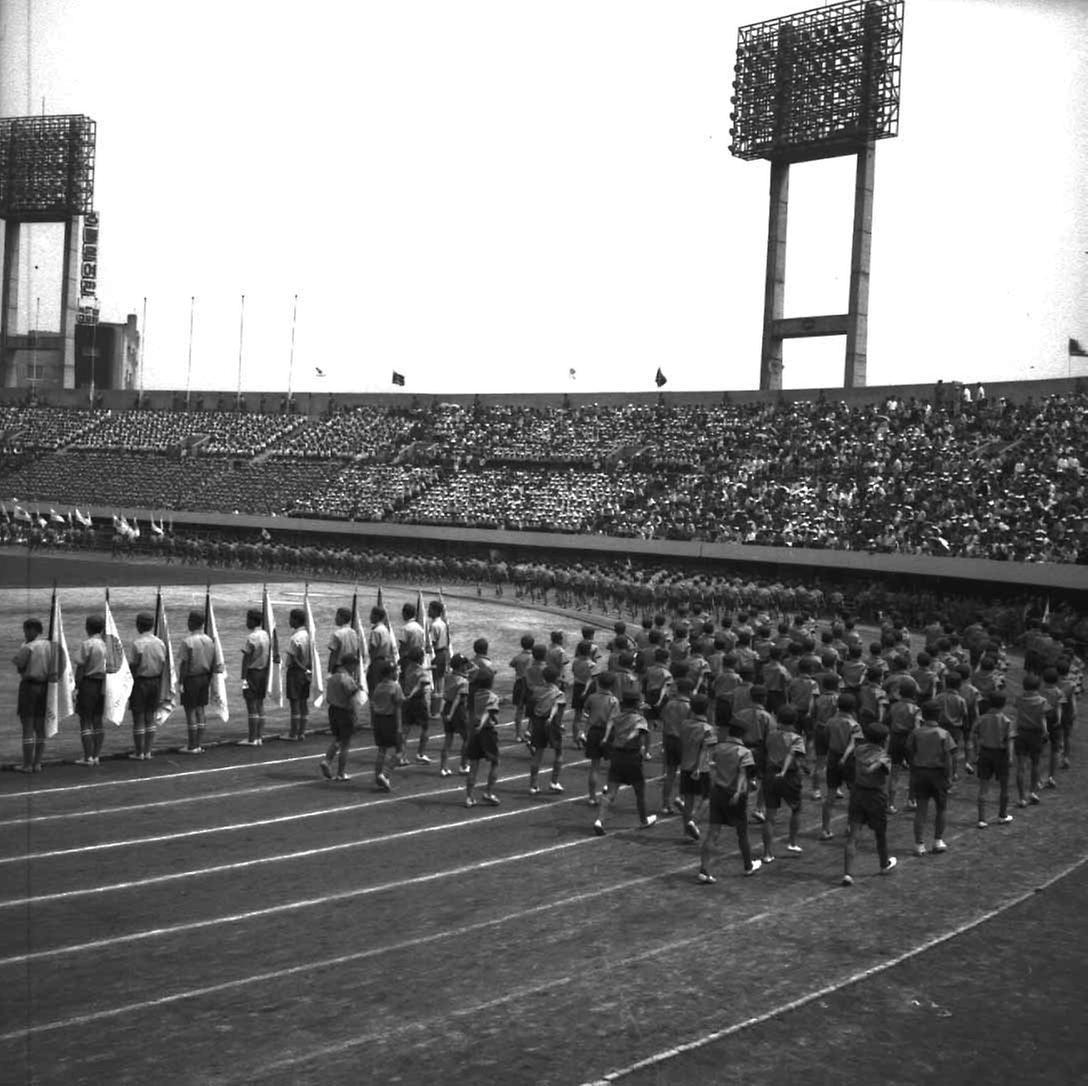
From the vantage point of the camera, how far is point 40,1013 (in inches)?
331

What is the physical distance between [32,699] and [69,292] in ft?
279

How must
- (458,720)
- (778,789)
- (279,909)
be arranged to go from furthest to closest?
(458,720), (778,789), (279,909)

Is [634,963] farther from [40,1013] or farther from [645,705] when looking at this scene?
[645,705]

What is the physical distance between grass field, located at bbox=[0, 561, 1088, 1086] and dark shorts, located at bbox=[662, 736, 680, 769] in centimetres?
116

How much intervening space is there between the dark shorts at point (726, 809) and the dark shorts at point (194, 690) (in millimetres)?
8158

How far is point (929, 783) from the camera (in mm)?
13805

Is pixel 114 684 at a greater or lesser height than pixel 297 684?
greater

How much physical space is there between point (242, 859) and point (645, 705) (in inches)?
314

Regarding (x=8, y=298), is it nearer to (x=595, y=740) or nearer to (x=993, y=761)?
(x=595, y=740)

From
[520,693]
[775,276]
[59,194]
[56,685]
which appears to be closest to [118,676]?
[56,685]

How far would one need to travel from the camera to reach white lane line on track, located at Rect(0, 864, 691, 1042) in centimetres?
827

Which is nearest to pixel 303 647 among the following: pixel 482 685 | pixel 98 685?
pixel 98 685

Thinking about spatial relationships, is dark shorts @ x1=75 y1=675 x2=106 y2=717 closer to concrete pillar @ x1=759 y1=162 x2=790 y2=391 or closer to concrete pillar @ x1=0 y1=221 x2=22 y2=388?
concrete pillar @ x1=759 y1=162 x2=790 y2=391

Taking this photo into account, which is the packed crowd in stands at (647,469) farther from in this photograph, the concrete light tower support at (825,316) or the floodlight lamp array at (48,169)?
the floodlight lamp array at (48,169)
